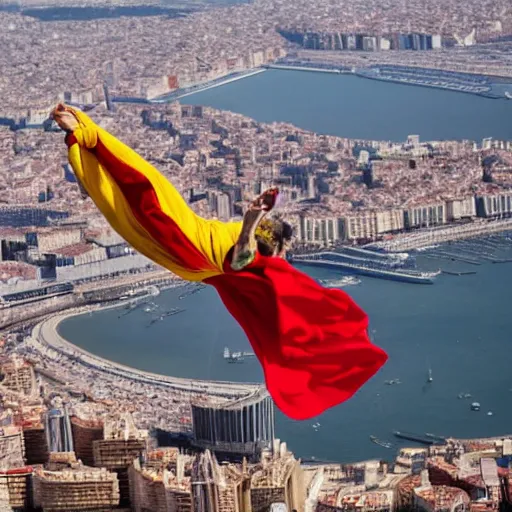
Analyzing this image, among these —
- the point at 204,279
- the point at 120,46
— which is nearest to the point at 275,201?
the point at 204,279

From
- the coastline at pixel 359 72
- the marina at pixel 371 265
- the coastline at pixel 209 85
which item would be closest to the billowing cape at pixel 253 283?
the marina at pixel 371 265

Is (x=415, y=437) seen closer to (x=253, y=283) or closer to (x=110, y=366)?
(x=110, y=366)

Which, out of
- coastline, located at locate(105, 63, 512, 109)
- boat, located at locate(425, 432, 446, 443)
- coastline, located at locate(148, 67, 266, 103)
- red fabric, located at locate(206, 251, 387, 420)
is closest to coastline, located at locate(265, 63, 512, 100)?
coastline, located at locate(105, 63, 512, 109)

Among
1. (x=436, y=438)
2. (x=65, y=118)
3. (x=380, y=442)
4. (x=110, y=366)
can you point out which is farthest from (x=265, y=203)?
(x=110, y=366)

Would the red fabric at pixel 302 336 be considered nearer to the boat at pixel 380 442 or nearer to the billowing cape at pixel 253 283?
the billowing cape at pixel 253 283

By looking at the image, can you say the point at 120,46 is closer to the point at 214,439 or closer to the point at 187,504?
the point at 214,439
